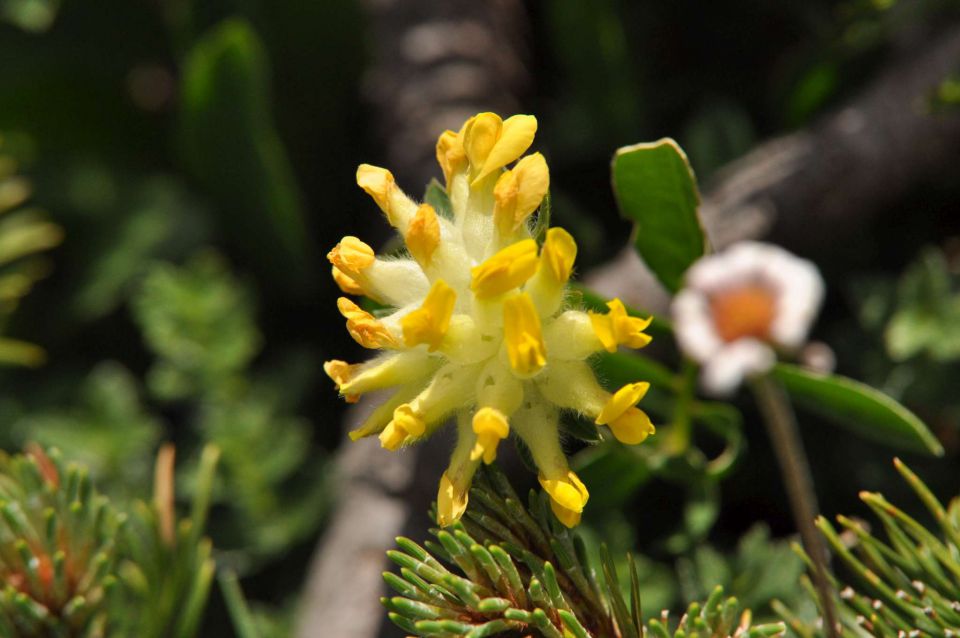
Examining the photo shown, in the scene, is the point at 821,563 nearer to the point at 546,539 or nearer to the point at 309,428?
the point at 546,539

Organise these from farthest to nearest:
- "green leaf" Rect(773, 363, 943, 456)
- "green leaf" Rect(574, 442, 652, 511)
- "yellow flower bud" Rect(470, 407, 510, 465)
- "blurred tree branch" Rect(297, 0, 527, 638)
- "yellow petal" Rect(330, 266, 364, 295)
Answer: "blurred tree branch" Rect(297, 0, 527, 638) → "green leaf" Rect(574, 442, 652, 511) → "green leaf" Rect(773, 363, 943, 456) → "yellow petal" Rect(330, 266, 364, 295) → "yellow flower bud" Rect(470, 407, 510, 465)

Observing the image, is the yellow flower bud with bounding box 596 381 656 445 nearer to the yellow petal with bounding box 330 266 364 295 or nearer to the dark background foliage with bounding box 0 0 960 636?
the yellow petal with bounding box 330 266 364 295

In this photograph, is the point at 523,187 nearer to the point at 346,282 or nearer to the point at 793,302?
the point at 346,282

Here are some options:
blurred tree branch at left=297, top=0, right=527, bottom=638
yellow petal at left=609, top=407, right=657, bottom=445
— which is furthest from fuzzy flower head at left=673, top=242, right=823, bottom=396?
blurred tree branch at left=297, top=0, right=527, bottom=638

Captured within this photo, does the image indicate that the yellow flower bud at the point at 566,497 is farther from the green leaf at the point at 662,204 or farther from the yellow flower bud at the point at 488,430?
the green leaf at the point at 662,204

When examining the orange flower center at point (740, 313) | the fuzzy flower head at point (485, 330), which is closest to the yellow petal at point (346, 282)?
the fuzzy flower head at point (485, 330)
